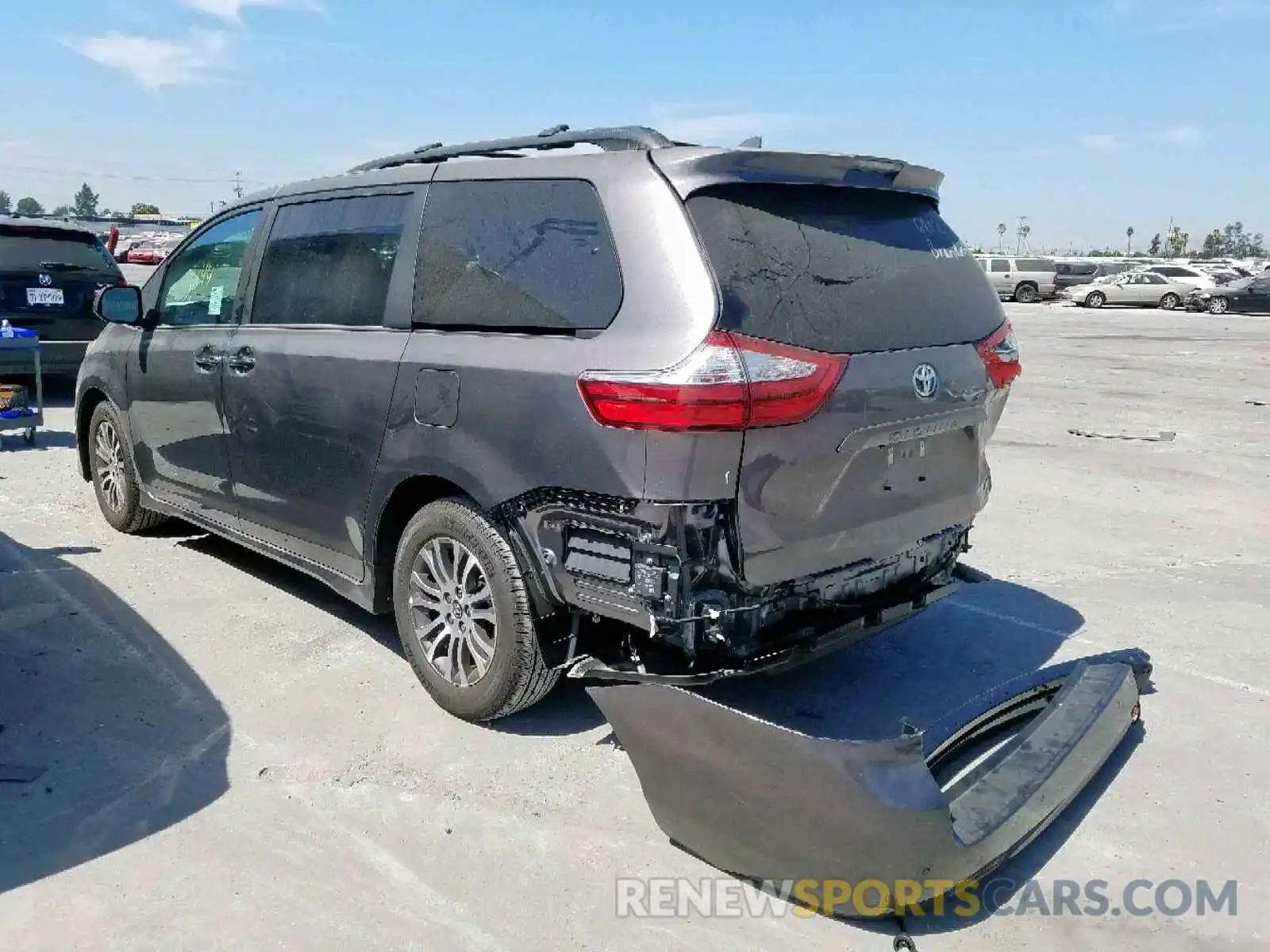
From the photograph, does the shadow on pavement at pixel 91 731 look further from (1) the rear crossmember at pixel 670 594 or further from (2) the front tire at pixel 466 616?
(1) the rear crossmember at pixel 670 594

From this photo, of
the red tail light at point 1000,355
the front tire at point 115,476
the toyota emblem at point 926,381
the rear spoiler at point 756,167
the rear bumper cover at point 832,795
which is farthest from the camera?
the front tire at point 115,476

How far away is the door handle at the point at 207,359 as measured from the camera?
16.0ft

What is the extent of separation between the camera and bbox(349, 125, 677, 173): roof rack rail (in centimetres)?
359

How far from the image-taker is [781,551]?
A: 3.21m

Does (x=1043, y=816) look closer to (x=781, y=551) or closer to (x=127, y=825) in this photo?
(x=781, y=551)

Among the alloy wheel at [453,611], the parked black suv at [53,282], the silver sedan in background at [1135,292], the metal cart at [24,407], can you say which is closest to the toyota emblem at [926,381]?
the alloy wheel at [453,611]

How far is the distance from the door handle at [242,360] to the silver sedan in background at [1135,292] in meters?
39.3

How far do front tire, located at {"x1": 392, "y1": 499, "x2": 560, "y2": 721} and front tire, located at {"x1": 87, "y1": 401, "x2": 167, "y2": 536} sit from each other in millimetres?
2642

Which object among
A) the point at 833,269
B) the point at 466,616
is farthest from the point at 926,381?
the point at 466,616

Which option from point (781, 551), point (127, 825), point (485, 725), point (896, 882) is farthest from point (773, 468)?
point (127, 825)

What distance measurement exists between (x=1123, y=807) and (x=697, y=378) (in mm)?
1957

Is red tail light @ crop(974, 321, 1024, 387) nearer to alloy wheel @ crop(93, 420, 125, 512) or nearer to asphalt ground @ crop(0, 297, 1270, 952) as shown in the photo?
asphalt ground @ crop(0, 297, 1270, 952)

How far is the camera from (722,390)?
297 cm

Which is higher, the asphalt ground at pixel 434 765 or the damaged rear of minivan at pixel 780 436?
the damaged rear of minivan at pixel 780 436
